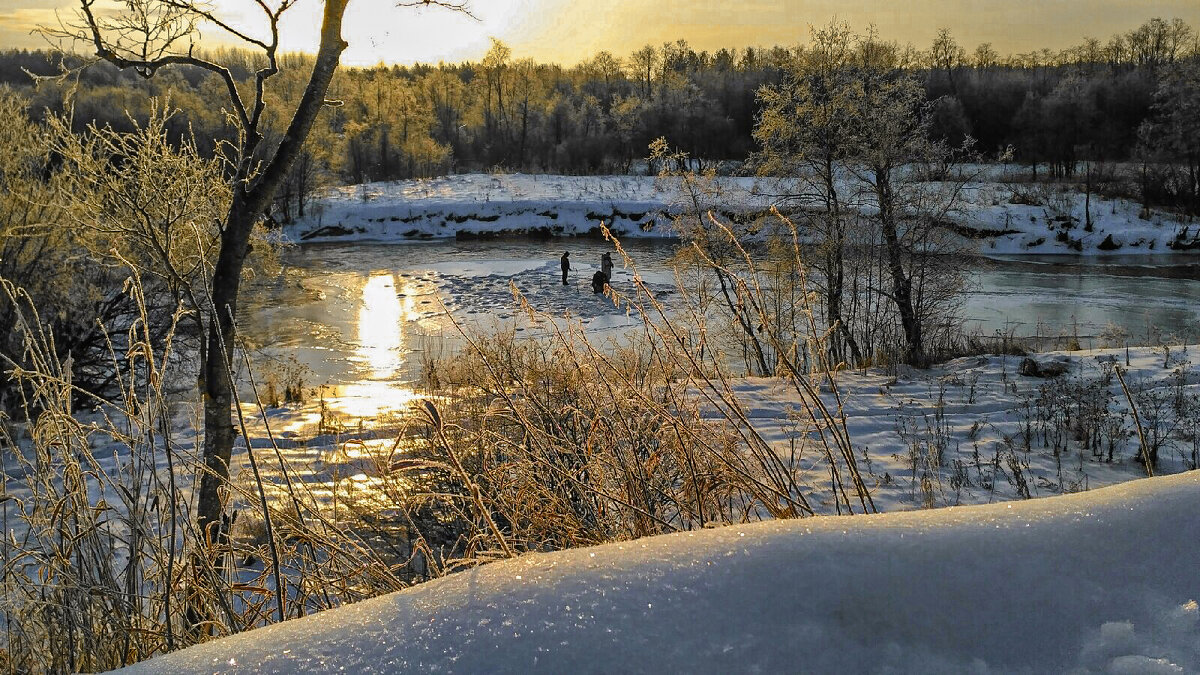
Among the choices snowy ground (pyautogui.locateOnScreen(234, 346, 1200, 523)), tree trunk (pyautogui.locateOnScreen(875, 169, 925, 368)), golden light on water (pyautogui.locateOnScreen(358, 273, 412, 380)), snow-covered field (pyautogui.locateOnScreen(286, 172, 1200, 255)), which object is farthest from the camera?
snow-covered field (pyautogui.locateOnScreen(286, 172, 1200, 255))

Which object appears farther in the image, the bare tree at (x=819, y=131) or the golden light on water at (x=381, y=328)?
the bare tree at (x=819, y=131)

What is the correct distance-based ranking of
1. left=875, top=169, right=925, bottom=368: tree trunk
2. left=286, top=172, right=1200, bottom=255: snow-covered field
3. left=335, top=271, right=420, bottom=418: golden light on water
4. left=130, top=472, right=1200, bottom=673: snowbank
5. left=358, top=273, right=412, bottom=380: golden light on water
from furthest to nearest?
left=286, top=172, right=1200, bottom=255: snow-covered field
left=875, top=169, right=925, bottom=368: tree trunk
left=358, top=273, right=412, bottom=380: golden light on water
left=335, top=271, right=420, bottom=418: golden light on water
left=130, top=472, right=1200, bottom=673: snowbank

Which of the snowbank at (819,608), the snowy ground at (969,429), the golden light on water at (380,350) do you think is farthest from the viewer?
the golden light on water at (380,350)

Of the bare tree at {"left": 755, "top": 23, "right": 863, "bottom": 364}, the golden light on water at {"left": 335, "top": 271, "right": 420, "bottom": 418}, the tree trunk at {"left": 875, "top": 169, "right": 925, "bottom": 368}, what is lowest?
the golden light on water at {"left": 335, "top": 271, "right": 420, "bottom": 418}

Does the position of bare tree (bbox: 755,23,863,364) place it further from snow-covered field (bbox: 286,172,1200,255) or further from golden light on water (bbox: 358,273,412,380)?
snow-covered field (bbox: 286,172,1200,255)

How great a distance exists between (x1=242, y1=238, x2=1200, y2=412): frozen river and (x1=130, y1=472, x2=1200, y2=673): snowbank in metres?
10.9

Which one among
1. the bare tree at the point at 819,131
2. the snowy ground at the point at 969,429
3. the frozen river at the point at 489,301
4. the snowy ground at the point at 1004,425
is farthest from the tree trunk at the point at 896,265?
the snowy ground at the point at 1004,425

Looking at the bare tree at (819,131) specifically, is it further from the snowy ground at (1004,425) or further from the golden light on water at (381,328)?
the golden light on water at (381,328)

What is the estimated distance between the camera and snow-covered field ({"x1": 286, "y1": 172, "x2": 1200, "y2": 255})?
3506 cm

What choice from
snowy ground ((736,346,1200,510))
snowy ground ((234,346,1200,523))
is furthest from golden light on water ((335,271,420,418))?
snowy ground ((736,346,1200,510))

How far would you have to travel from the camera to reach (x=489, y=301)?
22.6 meters

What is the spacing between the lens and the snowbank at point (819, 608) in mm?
1052

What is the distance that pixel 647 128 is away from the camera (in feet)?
204

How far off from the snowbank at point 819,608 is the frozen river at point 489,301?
10.9 metres
